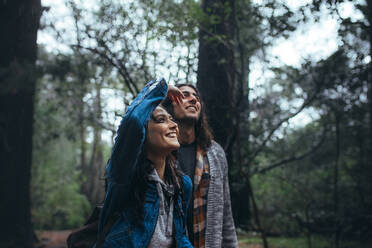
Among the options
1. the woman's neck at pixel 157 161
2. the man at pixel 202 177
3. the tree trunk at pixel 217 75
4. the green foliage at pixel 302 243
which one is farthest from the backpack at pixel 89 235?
the green foliage at pixel 302 243

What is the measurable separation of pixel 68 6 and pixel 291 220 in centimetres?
607

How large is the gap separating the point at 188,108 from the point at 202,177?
0.63 meters

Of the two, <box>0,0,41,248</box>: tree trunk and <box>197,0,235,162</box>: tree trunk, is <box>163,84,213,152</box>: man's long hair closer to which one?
<box>197,0,235,162</box>: tree trunk

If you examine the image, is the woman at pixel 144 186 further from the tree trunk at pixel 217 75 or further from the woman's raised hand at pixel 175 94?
the tree trunk at pixel 217 75

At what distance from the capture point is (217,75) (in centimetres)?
443

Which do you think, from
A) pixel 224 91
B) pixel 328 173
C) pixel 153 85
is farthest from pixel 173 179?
pixel 328 173

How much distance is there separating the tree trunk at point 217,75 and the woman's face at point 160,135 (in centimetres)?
214

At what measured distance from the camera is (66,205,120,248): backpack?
1.70 m

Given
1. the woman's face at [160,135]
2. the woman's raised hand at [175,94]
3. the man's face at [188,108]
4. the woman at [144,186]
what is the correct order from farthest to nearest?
1. the man's face at [188,108]
2. the woman's raised hand at [175,94]
3. the woman's face at [160,135]
4. the woman at [144,186]

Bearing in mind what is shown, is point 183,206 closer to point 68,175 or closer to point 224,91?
point 224,91

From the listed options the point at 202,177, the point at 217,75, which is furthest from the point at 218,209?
the point at 217,75

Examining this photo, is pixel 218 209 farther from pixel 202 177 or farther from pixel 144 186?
pixel 144 186

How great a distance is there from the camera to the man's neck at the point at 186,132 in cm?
273

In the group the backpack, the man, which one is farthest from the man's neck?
the backpack
